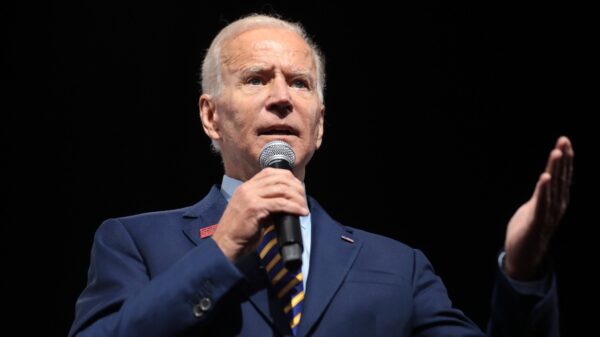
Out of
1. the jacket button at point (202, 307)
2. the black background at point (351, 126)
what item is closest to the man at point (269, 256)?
the jacket button at point (202, 307)

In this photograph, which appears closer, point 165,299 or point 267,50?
point 165,299

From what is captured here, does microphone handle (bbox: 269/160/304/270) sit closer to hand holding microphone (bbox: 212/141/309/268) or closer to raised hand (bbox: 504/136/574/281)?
hand holding microphone (bbox: 212/141/309/268)

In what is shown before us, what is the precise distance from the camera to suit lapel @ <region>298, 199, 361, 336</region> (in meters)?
1.91

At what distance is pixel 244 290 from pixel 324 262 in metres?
0.24

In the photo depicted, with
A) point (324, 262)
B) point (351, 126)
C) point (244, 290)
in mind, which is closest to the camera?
point (244, 290)

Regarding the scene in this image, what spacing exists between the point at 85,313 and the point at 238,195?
1.64ft

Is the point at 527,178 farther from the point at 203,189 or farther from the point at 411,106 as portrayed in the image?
the point at 203,189

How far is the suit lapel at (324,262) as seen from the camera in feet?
6.26

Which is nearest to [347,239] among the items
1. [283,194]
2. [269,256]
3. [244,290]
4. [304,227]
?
[304,227]

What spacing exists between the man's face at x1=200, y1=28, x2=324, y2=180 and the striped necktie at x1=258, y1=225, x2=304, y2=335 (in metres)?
0.29

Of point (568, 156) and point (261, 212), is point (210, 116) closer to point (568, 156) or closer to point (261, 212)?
point (261, 212)

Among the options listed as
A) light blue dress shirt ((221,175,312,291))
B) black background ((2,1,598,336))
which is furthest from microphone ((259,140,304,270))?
black background ((2,1,598,336))

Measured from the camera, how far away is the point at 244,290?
6.30 feet

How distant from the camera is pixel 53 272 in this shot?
10.6 feet
